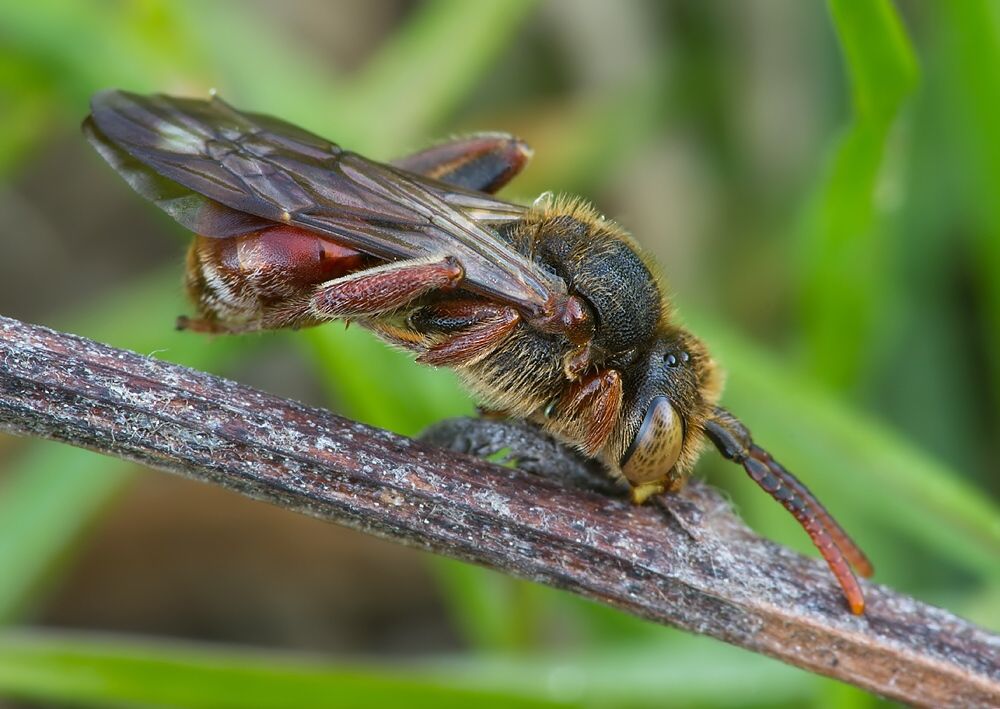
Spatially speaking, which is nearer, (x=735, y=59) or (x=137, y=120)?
(x=137, y=120)

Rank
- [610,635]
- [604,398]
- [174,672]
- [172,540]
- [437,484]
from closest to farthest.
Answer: [437,484] < [604,398] < [174,672] < [610,635] < [172,540]

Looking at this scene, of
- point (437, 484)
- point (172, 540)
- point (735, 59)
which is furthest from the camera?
point (735, 59)

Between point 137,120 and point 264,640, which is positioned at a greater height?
point 137,120

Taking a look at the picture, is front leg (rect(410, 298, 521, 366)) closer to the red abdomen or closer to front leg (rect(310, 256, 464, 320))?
front leg (rect(310, 256, 464, 320))

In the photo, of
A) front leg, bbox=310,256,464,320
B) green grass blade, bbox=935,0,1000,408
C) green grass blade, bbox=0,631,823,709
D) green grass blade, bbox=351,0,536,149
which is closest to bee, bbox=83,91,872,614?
front leg, bbox=310,256,464,320

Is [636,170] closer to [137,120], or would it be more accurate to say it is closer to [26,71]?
[26,71]

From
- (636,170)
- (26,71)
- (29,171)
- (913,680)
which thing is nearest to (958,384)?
(636,170)

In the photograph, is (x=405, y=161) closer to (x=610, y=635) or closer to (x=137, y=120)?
(x=137, y=120)

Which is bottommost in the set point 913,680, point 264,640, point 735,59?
point 264,640
